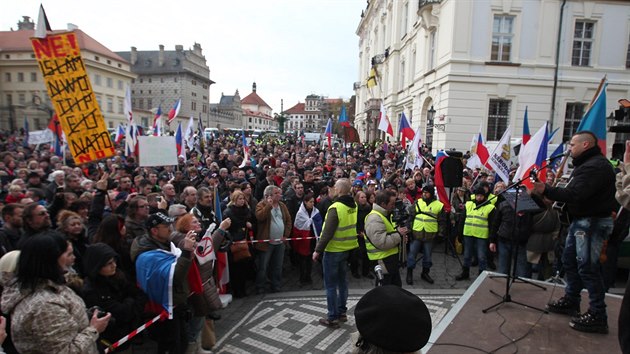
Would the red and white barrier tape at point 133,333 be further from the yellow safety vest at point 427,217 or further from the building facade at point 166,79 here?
the building facade at point 166,79

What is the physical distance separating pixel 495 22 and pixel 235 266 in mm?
20619

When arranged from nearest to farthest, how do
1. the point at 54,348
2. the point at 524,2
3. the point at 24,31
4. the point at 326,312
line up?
the point at 54,348 < the point at 326,312 < the point at 524,2 < the point at 24,31

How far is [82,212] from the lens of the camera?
525cm

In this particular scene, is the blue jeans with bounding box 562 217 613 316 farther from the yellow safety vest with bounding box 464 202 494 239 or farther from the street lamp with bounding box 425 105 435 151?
the street lamp with bounding box 425 105 435 151

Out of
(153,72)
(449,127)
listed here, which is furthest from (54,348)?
(153,72)

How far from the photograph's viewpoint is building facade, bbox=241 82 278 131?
454 feet

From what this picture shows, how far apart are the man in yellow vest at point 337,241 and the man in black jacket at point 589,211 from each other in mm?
2478

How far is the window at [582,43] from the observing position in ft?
67.3

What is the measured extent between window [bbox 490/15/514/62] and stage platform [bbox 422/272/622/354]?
63.9 ft

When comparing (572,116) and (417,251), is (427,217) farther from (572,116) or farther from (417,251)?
(572,116)

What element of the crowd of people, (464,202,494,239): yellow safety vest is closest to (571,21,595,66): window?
the crowd of people

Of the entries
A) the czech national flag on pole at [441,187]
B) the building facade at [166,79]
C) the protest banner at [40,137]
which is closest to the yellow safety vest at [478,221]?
the czech national flag on pole at [441,187]

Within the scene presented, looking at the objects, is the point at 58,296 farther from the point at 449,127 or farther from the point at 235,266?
the point at 449,127

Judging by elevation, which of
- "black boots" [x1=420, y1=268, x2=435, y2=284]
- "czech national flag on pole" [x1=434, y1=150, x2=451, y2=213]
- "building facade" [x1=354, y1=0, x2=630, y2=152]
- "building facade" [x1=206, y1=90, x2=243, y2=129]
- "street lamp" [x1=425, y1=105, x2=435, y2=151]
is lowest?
"black boots" [x1=420, y1=268, x2=435, y2=284]
